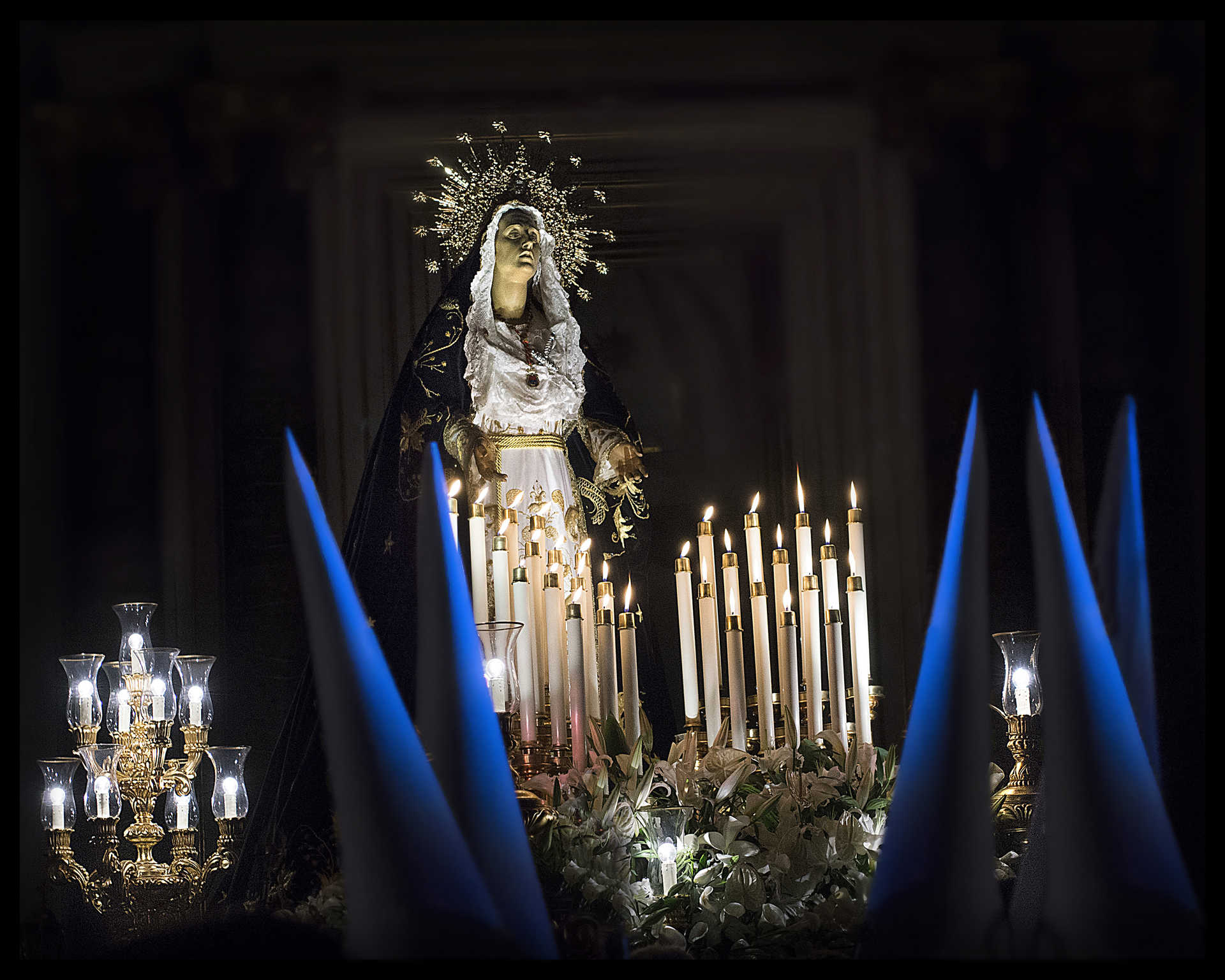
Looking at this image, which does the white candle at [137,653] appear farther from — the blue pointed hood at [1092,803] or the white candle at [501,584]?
the blue pointed hood at [1092,803]

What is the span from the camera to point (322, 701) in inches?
51.6

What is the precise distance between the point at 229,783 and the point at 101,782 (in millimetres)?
202

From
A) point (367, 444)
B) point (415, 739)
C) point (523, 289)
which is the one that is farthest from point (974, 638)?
point (367, 444)

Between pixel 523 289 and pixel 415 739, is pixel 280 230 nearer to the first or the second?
pixel 523 289

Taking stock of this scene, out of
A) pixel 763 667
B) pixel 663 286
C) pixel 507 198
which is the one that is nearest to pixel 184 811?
pixel 763 667

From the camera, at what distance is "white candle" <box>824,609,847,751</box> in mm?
2051

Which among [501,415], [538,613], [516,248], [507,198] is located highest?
[507,198]

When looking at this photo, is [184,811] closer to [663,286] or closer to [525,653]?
[525,653]

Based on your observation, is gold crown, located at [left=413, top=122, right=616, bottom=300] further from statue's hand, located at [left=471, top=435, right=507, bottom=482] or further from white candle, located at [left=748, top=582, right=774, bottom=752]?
white candle, located at [left=748, top=582, right=774, bottom=752]

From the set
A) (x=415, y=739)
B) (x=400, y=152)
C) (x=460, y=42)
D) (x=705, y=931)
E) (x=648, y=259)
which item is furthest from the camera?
(x=648, y=259)

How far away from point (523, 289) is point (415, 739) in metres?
1.56

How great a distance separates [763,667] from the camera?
2.09 metres

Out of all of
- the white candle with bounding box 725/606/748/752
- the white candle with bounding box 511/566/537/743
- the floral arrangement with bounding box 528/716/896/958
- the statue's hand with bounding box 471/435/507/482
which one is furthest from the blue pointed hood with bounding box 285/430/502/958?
the statue's hand with bounding box 471/435/507/482

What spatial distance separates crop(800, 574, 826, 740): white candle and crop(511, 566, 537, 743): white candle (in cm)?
43
